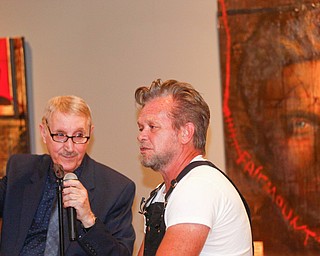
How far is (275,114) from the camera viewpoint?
355 cm

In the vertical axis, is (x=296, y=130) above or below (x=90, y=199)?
above

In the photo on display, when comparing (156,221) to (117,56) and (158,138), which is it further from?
(117,56)

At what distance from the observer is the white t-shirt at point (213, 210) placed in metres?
1.97

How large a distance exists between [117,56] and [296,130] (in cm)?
110

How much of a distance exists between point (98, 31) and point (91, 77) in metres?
0.26

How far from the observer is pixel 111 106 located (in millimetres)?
3949

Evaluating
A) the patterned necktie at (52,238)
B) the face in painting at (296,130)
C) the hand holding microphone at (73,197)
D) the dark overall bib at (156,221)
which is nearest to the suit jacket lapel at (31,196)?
the patterned necktie at (52,238)

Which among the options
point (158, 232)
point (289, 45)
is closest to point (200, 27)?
point (289, 45)

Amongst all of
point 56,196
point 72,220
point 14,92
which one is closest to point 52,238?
point 56,196

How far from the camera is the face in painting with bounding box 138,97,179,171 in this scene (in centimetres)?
222

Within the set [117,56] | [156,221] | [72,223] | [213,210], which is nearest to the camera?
[213,210]

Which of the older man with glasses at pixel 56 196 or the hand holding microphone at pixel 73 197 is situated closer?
the hand holding microphone at pixel 73 197

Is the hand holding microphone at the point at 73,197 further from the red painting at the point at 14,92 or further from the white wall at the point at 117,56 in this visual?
the red painting at the point at 14,92

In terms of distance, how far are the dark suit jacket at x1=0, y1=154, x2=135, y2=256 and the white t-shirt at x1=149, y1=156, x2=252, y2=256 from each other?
28.6 inches
